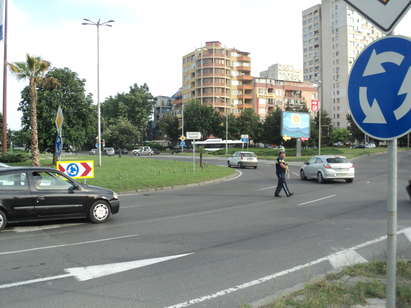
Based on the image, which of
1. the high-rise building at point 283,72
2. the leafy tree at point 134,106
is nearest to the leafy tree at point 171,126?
the leafy tree at point 134,106

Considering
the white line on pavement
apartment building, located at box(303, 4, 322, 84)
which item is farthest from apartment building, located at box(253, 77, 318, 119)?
the white line on pavement

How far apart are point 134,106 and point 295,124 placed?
222ft

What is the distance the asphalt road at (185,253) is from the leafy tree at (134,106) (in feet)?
321

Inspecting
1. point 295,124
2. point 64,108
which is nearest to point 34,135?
point 64,108

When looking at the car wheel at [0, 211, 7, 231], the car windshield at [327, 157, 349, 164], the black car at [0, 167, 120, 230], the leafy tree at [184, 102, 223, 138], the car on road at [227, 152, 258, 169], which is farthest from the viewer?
the leafy tree at [184, 102, 223, 138]

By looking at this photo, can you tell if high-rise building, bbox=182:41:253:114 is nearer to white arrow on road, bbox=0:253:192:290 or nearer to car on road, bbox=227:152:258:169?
car on road, bbox=227:152:258:169

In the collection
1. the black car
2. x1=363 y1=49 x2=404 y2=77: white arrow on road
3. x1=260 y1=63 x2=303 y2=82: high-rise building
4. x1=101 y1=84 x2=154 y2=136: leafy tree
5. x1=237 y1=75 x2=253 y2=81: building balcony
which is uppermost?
x1=260 y1=63 x2=303 y2=82: high-rise building

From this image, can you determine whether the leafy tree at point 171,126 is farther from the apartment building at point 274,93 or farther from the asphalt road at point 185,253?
the asphalt road at point 185,253

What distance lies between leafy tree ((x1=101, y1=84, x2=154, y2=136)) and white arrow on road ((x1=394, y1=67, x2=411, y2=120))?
104878 mm

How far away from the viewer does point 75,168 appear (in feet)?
42.2

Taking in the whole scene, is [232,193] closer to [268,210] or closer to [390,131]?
[268,210]

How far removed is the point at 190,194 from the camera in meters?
15.8

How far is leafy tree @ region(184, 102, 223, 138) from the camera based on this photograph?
3273 inches

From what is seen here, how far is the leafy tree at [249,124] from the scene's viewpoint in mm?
79044
